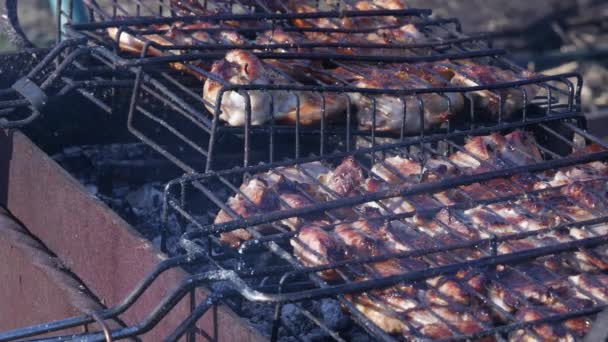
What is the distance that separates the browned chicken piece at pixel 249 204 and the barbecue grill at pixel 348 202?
0.05 meters

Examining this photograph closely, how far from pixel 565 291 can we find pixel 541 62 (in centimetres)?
551

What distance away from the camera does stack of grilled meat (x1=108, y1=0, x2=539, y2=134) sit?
358 centimetres

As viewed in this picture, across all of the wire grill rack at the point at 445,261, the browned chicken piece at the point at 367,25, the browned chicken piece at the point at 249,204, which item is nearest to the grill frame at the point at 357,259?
the wire grill rack at the point at 445,261

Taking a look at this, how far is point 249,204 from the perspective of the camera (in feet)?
10.0

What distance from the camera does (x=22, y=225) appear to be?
151 inches

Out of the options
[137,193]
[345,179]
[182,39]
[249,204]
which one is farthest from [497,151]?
[137,193]

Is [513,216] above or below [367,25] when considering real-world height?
below

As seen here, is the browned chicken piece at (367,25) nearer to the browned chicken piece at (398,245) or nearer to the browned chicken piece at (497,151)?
the browned chicken piece at (497,151)

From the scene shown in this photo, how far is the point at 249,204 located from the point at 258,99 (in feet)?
1.93

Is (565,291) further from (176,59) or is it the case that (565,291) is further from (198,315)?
(176,59)

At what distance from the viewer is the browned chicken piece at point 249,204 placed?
304 cm

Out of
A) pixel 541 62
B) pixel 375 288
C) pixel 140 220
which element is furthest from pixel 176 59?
pixel 541 62

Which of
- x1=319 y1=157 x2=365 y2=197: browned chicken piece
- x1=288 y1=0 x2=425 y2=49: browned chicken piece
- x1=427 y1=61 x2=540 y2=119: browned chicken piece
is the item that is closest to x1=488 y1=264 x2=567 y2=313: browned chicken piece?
x1=319 y1=157 x2=365 y2=197: browned chicken piece

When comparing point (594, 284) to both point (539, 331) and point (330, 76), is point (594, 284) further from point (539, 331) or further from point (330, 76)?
point (330, 76)
